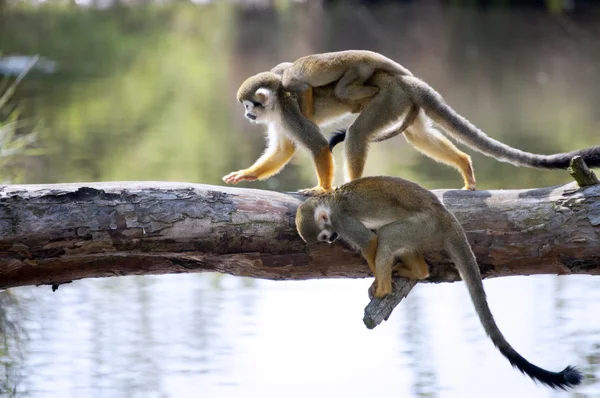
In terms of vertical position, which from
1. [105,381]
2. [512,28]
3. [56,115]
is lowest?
[105,381]

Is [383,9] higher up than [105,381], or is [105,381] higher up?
[383,9]

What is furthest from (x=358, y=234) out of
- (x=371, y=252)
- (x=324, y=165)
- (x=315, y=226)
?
(x=324, y=165)

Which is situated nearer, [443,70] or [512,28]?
[443,70]

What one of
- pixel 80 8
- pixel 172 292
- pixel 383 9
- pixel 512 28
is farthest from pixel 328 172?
pixel 383 9

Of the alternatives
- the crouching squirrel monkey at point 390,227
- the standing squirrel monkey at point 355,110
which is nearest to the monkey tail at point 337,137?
the standing squirrel monkey at point 355,110

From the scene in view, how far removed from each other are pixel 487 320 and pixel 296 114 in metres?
2.10

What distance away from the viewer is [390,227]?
4.71 m

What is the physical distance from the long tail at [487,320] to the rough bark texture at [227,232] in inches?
8.1

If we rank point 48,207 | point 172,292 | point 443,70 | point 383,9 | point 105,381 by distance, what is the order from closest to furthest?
point 48,207, point 105,381, point 172,292, point 443,70, point 383,9

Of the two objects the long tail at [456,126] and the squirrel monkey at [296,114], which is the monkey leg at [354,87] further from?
the long tail at [456,126]

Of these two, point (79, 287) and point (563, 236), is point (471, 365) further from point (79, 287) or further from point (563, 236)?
point (79, 287)

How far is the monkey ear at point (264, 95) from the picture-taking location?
578 cm

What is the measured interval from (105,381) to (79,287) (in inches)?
80.6

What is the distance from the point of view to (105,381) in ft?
22.3
